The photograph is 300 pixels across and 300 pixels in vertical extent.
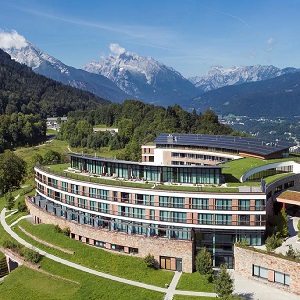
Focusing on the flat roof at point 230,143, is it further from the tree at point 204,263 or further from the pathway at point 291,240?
the tree at point 204,263

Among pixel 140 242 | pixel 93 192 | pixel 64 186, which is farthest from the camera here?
pixel 64 186

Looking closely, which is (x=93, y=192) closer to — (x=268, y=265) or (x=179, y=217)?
(x=179, y=217)

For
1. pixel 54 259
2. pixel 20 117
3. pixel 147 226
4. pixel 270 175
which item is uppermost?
pixel 20 117

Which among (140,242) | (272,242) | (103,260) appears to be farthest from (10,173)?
(272,242)

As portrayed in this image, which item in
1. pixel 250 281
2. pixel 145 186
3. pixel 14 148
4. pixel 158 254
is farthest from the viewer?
pixel 14 148

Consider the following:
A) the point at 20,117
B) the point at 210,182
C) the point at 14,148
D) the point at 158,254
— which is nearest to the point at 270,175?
the point at 210,182

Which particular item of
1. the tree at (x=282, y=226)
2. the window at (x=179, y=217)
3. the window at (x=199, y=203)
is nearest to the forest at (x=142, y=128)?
the window at (x=179, y=217)

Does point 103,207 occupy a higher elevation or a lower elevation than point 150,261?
higher

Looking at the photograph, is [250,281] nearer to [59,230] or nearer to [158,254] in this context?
[158,254]
